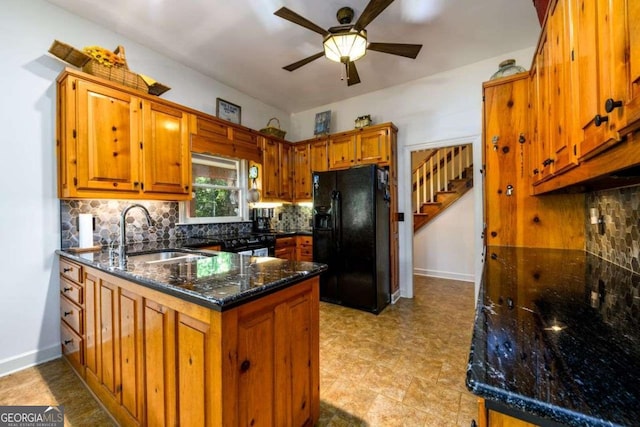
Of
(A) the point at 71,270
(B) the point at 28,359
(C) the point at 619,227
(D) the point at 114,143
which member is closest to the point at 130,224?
(A) the point at 71,270

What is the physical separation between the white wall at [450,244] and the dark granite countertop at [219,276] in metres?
3.97

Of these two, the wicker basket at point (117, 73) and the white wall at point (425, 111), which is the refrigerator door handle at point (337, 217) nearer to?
the white wall at point (425, 111)

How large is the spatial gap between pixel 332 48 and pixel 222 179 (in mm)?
2269

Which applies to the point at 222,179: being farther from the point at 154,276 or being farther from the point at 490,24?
the point at 490,24

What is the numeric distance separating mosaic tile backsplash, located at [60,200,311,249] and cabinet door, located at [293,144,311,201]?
3.97 ft

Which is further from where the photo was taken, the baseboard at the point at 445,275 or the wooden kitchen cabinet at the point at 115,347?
the baseboard at the point at 445,275

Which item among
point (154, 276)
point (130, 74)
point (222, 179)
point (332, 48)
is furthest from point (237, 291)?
point (222, 179)

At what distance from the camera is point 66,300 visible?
2.18 metres

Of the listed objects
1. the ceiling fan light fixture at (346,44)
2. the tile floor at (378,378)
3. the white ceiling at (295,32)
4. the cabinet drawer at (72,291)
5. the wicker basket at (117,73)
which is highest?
the white ceiling at (295,32)

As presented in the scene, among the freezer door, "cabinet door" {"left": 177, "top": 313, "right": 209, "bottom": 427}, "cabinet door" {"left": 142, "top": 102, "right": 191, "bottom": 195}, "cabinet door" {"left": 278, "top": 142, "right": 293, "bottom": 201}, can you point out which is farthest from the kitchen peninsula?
"cabinet door" {"left": 278, "top": 142, "right": 293, "bottom": 201}

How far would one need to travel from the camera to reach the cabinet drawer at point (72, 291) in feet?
6.34

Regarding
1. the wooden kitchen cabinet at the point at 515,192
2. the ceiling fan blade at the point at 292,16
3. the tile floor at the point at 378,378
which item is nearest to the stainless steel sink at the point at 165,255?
the tile floor at the point at 378,378

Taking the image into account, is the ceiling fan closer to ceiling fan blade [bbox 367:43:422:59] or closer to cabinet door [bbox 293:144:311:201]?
ceiling fan blade [bbox 367:43:422:59]

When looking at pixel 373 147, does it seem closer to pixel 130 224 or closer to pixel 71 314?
pixel 130 224
